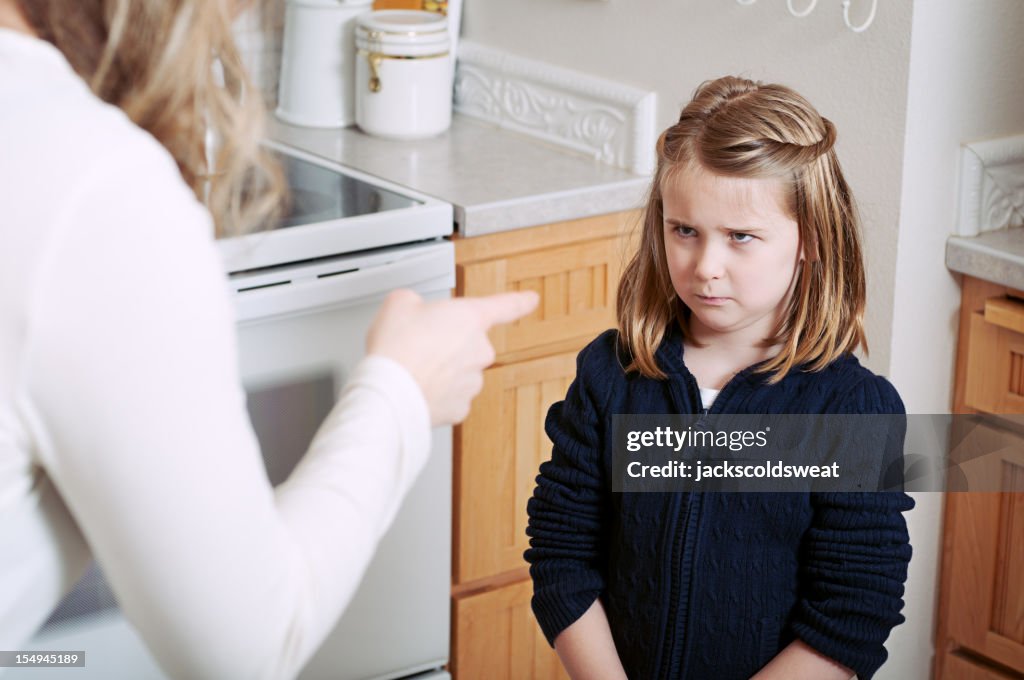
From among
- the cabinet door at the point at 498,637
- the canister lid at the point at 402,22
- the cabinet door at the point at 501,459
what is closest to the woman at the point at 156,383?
the cabinet door at the point at 501,459

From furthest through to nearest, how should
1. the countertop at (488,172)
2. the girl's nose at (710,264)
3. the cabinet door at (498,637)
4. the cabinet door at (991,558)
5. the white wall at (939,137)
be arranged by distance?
the cabinet door at (498,637) → the countertop at (488,172) → the cabinet door at (991,558) → the white wall at (939,137) → the girl's nose at (710,264)

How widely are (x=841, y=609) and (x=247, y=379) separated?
832 mm

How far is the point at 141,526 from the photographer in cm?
67

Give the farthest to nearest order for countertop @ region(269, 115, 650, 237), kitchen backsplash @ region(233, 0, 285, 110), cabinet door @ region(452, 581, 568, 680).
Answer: kitchen backsplash @ region(233, 0, 285, 110) → cabinet door @ region(452, 581, 568, 680) → countertop @ region(269, 115, 650, 237)

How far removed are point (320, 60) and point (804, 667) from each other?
1436 millimetres

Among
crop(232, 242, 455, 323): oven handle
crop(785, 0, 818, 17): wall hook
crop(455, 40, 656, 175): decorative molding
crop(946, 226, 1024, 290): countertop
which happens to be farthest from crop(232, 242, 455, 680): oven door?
crop(946, 226, 1024, 290): countertop

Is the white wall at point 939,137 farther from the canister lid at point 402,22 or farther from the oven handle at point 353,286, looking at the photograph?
the canister lid at point 402,22

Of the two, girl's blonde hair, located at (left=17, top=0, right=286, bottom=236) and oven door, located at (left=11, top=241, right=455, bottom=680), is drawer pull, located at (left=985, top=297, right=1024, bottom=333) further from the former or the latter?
girl's blonde hair, located at (left=17, top=0, right=286, bottom=236)

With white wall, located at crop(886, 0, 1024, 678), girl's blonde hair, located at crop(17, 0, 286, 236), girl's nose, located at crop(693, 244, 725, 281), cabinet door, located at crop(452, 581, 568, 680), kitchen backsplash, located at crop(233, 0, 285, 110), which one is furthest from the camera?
kitchen backsplash, located at crop(233, 0, 285, 110)

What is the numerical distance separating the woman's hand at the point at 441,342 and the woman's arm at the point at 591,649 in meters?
0.49

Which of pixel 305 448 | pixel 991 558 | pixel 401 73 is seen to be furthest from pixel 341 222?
pixel 991 558

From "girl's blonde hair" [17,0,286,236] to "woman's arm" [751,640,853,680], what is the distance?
72 cm

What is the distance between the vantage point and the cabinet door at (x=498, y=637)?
1.97 meters

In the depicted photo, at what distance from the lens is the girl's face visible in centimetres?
119
